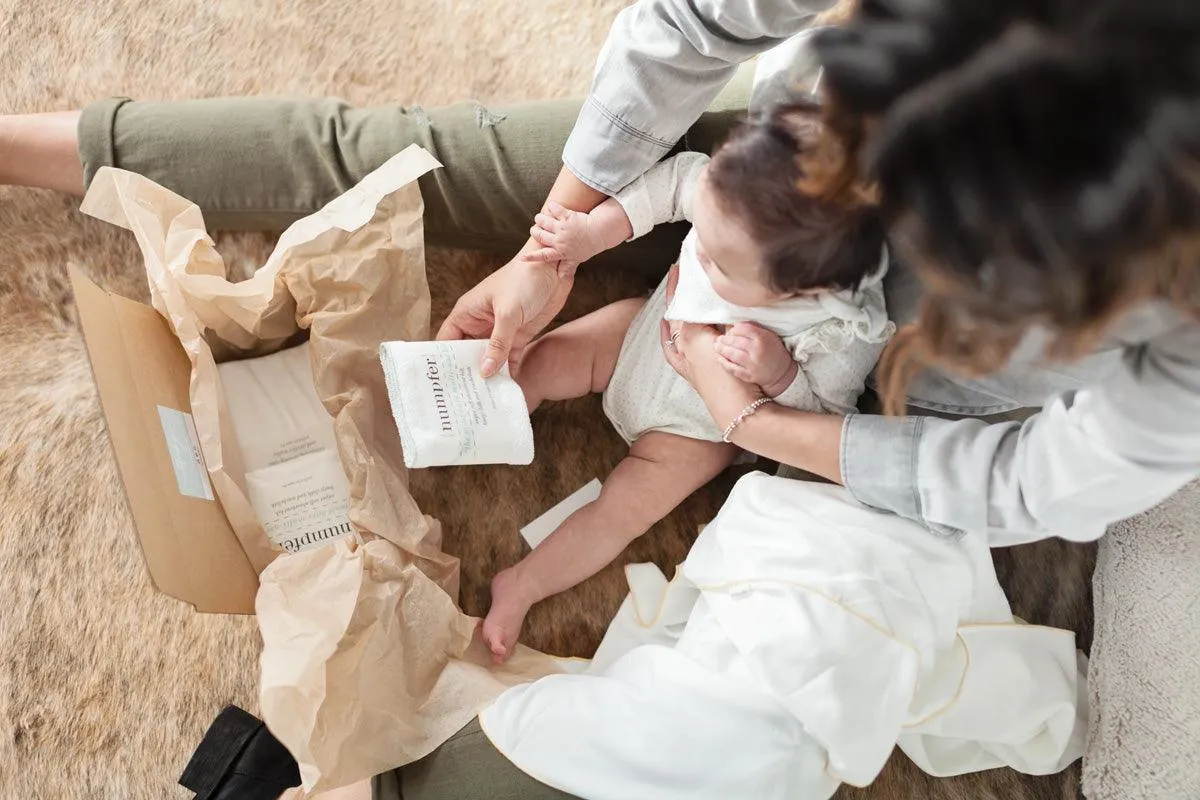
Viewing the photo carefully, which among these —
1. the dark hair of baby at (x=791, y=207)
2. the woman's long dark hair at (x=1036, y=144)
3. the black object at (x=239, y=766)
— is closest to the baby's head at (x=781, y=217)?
the dark hair of baby at (x=791, y=207)

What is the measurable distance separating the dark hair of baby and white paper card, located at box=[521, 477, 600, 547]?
1.35 feet

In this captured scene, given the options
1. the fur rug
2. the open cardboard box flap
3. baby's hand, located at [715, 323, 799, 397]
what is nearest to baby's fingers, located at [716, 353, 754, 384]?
baby's hand, located at [715, 323, 799, 397]

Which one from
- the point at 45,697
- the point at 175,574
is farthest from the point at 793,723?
the point at 45,697

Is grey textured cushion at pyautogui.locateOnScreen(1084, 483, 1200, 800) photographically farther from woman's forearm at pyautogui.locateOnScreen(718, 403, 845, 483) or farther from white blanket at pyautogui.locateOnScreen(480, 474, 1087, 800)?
woman's forearm at pyautogui.locateOnScreen(718, 403, 845, 483)

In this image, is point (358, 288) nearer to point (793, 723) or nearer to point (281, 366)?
point (281, 366)

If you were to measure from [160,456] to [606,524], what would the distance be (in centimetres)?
42

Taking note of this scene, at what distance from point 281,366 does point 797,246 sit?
0.60 m

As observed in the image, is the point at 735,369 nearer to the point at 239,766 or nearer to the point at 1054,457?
the point at 1054,457

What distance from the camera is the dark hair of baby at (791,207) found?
0.54 m

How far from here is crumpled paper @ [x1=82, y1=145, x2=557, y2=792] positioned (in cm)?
72

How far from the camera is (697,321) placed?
777 millimetres

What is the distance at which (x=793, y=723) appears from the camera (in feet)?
2.40

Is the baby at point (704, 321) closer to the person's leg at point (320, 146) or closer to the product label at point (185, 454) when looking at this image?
the person's leg at point (320, 146)

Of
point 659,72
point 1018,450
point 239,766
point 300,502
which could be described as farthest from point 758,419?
point 239,766
